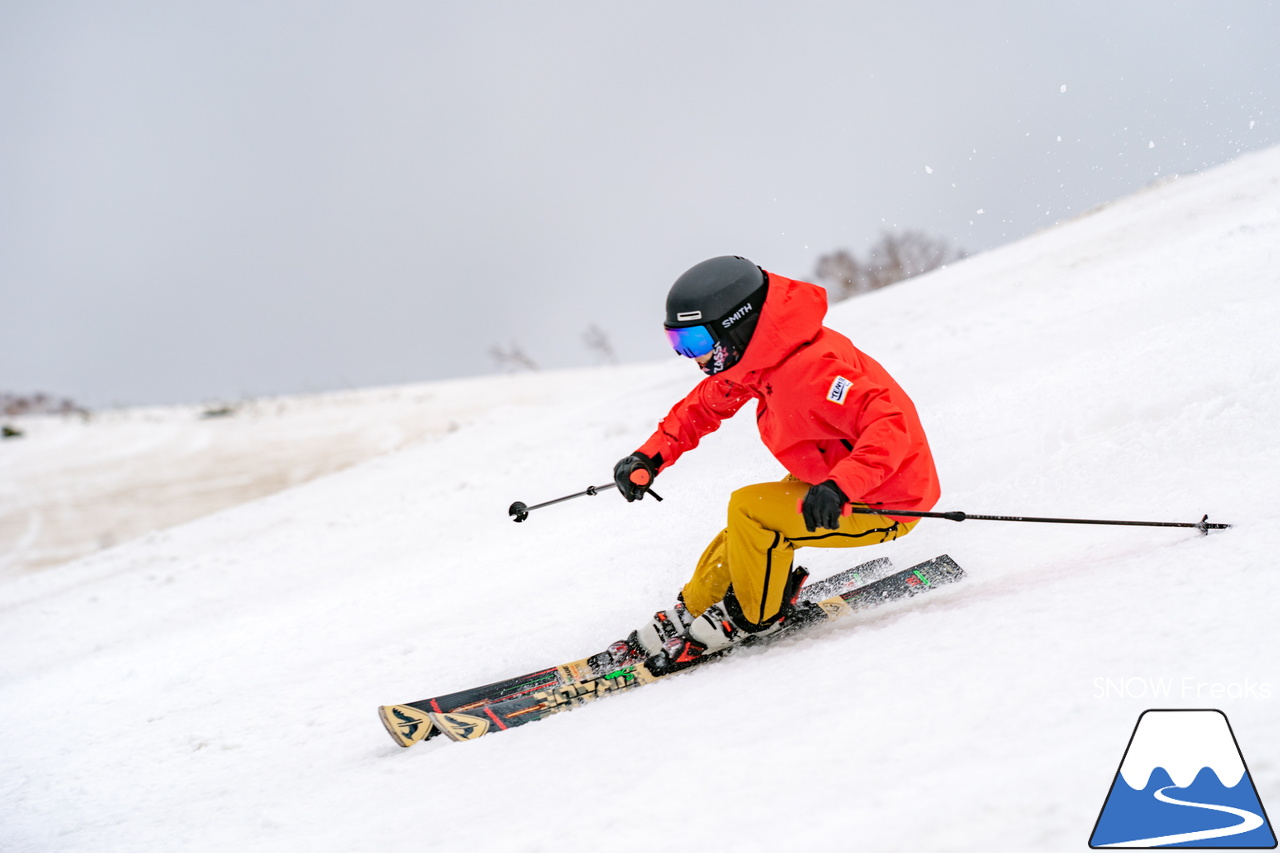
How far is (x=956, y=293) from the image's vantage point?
1070 centimetres

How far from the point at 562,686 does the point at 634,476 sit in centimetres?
100

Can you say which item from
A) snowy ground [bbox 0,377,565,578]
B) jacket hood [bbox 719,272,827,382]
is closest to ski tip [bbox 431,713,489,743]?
jacket hood [bbox 719,272,827,382]

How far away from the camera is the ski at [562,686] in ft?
9.12

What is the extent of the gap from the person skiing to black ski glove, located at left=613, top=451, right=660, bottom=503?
0.56 metres

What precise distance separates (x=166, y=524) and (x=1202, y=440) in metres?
18.2

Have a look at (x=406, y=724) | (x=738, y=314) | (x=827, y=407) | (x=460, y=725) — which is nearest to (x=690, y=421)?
(x=738, y=314)

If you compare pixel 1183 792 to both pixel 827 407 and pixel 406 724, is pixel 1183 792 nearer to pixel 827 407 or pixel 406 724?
pixel 827 407

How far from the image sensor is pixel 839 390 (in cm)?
272

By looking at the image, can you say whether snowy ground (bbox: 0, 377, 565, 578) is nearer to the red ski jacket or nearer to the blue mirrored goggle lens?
the blue mirrored goggle lens

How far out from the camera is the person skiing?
9.06 ft

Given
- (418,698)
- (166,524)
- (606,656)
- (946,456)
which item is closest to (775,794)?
(606,656)

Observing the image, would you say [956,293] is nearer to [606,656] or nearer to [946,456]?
[946,456]

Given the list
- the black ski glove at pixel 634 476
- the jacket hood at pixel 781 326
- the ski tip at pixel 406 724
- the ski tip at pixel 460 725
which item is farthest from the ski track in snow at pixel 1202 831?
the ski tip at pixel 406 724

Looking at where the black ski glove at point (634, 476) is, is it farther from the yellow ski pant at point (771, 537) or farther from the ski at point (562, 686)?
the ski at point (562, 686)
